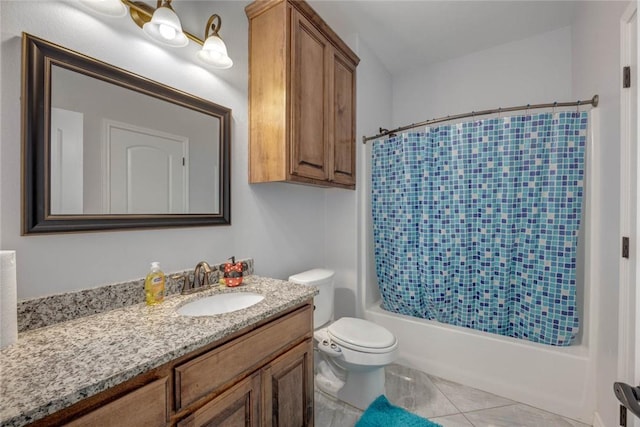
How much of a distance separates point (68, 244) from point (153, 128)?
0.57 metres

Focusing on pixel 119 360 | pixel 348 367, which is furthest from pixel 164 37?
pixel 348 367

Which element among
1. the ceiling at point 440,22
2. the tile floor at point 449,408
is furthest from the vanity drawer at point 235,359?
the ceiling at point 440,22

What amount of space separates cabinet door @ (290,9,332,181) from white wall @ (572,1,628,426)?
1.42 m

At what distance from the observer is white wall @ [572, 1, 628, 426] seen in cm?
124

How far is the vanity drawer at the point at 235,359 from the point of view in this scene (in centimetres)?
78

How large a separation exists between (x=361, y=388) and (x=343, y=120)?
181 centimetres

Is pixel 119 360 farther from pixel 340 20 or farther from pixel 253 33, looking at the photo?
pixel 340 20

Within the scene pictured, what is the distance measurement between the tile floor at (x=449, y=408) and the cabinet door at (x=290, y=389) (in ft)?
Result: 1.53

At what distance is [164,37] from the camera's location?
1.15 metres

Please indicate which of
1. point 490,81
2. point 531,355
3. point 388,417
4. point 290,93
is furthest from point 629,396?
point 490,81

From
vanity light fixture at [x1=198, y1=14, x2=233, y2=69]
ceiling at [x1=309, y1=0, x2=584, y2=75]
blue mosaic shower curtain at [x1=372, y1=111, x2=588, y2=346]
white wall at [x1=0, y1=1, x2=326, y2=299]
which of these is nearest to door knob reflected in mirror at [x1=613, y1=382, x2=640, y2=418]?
blue mosaic shower curtain at [x1=372, y1=111, x2=588, y2=346]

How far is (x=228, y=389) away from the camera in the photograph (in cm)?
90

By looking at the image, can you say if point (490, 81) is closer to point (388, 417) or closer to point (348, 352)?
point (348, 352)

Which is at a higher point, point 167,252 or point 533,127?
point 533,127
